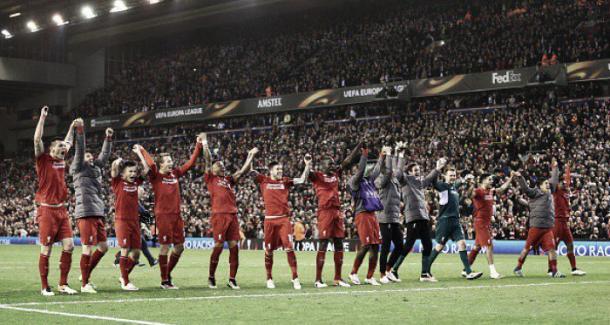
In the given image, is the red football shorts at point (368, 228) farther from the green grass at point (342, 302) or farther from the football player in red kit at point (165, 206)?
the football player in red kit at point (165, 206)

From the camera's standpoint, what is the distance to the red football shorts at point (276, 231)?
598 inches

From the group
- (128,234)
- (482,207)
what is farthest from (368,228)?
(128,234)

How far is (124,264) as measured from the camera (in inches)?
579

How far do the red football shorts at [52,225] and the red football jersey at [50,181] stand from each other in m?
0.15

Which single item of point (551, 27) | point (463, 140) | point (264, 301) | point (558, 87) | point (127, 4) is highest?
point (127, 4)

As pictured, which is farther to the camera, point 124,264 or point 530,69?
point 530,69

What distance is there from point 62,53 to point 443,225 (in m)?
56.9

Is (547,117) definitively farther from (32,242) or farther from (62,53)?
(62,53)

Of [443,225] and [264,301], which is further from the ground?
[443,225]

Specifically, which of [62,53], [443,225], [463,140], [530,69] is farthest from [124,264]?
[62,53]

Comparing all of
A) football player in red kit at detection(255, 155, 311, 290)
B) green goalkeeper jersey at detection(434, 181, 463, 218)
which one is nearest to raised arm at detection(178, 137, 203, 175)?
football player in red kit at detection(255, 155, 311, 290)

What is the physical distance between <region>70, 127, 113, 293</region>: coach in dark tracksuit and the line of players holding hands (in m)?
0.02

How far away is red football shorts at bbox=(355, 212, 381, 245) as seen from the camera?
1614 cm

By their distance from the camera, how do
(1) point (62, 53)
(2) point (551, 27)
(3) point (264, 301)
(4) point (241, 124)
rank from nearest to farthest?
(3) point (264, 301) → (2) point (551, 27) → (4) point (241, 124) → (1) point (62, 53)
